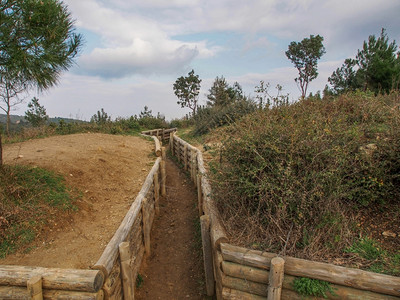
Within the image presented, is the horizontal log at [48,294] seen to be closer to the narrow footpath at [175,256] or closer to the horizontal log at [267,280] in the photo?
the horizontal log at [267,280]

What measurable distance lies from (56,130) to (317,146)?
12.3 meters

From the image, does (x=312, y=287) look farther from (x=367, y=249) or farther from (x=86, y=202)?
(x=86, y=202)

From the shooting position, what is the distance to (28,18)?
4.09 meters

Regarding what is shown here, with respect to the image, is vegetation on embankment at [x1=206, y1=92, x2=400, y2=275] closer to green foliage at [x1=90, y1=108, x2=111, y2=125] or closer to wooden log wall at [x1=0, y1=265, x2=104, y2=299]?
wooden log wall at [x1=0, y1=265, x2=104, y2=299]

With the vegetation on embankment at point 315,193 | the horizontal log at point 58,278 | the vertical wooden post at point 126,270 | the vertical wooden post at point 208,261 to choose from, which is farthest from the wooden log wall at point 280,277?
the horizontal log at point 58,278

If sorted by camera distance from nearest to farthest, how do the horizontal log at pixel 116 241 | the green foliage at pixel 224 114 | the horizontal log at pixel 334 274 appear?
the horizontal log at pixel 334 274 → the horizontal log at pixel 116 241 → the green foliage at pixel 224 114

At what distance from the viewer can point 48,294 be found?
2676 millimetres

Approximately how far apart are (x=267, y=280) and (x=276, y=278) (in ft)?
0.60

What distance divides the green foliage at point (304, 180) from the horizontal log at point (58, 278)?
181 cm

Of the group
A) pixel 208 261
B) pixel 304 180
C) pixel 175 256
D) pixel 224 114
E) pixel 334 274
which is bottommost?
pixel 175 256

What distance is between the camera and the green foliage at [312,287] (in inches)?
99.5

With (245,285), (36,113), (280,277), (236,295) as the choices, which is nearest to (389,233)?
(280,277)

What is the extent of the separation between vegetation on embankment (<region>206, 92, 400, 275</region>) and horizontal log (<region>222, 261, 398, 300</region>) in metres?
0.29

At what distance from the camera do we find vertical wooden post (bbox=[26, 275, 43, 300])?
8.41 feet
